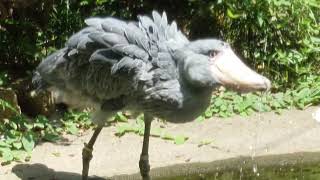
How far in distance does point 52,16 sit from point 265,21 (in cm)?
223

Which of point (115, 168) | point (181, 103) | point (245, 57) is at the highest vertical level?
point (245, 57)

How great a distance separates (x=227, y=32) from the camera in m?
8.31

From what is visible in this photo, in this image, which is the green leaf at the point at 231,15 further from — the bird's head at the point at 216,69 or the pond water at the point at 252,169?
the bird's head at the point at 216,69

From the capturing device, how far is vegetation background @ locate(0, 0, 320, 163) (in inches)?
287

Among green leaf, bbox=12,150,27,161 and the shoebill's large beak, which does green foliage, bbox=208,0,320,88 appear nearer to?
green leaf, bbox=12,150,27,161

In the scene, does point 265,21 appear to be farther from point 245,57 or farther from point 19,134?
point 19,134

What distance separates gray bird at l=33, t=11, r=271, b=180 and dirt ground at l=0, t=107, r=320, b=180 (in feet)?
2.36

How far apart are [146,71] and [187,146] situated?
5.92 feet

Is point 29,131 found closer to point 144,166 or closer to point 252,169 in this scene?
point 144,166

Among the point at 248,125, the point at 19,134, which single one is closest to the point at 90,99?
the point at 19,134

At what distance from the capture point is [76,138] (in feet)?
21.4

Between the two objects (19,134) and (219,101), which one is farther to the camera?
(219,101)

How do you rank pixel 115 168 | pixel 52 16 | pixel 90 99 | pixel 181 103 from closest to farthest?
1. pixel 181 103
2. pixel 90 99
3. pixel 115 168
4. pixel 52 16

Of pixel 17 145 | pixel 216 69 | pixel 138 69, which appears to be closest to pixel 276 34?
pixel 17 145
